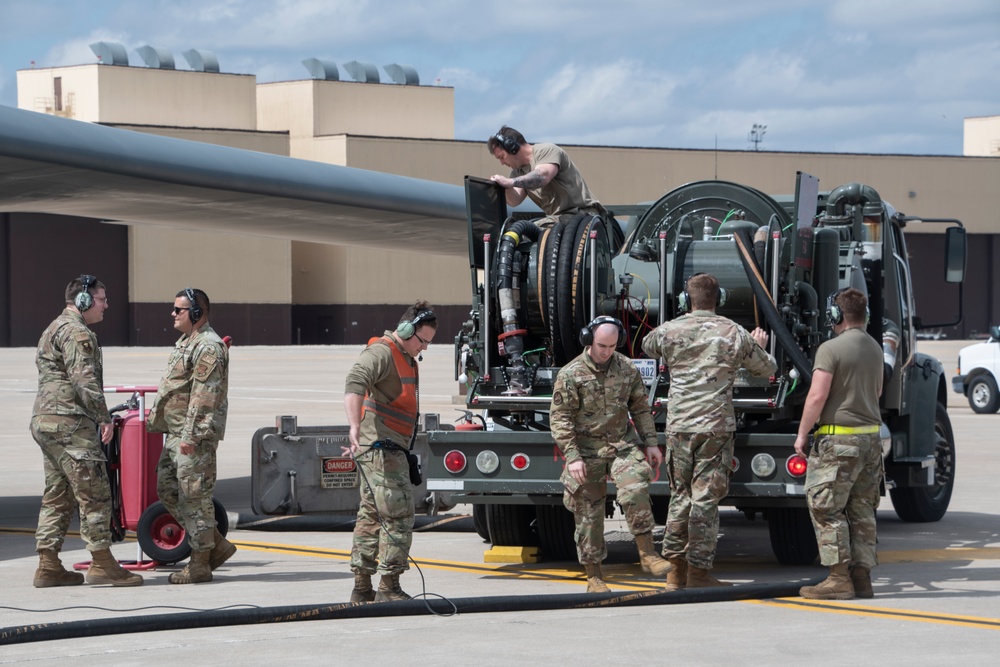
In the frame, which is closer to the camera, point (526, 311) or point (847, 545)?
point (847, 545)

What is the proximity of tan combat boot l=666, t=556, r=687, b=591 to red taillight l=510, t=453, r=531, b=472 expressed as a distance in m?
1.24

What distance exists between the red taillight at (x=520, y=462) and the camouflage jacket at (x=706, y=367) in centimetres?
111

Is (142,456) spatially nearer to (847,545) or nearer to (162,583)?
(162,583)

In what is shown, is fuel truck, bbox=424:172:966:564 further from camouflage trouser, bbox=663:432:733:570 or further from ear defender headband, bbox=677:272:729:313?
camouflage trouser, bbox=663:432:733:570

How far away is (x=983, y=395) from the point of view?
1098 inches

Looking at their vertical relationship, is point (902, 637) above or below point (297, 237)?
below

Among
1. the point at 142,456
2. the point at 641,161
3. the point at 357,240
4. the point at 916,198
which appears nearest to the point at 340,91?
the point at 641,161

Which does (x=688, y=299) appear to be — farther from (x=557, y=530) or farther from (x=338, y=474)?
(x=338, y=474)

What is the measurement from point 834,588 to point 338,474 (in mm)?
5486

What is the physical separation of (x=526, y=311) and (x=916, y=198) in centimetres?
6884

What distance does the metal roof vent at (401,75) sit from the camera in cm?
7706

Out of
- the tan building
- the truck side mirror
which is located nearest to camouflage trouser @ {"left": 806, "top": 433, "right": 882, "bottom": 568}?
the truck side mirror

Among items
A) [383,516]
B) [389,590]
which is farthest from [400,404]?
[389,590]

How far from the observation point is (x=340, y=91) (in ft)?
237
